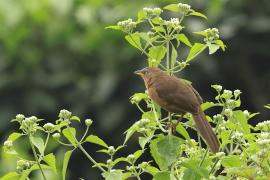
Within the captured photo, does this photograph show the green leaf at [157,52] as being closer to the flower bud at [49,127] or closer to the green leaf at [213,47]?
the green leaf at [213,47]

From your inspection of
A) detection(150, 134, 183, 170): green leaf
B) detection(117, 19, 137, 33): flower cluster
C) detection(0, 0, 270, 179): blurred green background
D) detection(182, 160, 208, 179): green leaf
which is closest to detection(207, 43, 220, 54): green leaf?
detection(117, 19, 137, 33): flower cluster

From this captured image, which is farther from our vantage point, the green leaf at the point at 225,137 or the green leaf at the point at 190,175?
the green leaf at the point at 225,137

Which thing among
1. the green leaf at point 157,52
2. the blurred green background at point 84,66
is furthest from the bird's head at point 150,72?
the blurred green background at point 84,66

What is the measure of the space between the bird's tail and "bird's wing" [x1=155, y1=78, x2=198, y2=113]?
0.05m

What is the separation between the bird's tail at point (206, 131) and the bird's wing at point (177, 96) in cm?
5

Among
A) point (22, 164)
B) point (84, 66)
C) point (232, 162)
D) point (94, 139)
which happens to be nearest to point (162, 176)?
point (232, 162)

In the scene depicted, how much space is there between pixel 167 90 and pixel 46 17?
178 inches

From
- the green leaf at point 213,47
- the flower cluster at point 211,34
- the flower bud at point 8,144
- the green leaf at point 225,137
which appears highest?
the flower cluster at point 211,34

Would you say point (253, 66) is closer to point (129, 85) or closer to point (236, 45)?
point (236, 45)

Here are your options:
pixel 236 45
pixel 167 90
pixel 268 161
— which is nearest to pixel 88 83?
pixel 236 45

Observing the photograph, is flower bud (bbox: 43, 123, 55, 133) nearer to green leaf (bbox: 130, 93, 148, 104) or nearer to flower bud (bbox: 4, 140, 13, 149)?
flower bud (bbox: 4, 140, 13, 149)

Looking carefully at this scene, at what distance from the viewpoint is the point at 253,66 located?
7621mm

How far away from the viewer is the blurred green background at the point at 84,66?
7148 millimetres

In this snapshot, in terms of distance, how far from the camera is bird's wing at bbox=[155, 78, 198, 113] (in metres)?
2.89
